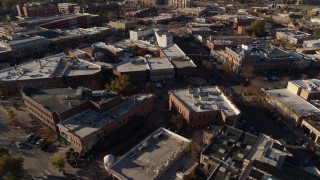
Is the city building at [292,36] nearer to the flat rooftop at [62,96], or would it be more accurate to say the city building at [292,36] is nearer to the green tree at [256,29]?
the green tree at [256,29]

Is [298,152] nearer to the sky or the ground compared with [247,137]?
nearer to the ground

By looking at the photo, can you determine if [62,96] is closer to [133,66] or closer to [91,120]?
[91,120]

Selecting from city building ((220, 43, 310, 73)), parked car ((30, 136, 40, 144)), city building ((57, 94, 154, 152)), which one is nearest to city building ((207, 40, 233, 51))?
city building ((220, 43, 310, 73))

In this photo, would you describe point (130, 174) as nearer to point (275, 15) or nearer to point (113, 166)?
point (113, 166)

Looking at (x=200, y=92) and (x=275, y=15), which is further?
(x=275, y=15)

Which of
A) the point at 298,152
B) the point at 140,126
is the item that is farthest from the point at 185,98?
the point at 298,152

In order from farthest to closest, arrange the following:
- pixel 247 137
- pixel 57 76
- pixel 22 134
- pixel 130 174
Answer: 1. pixel 57 76
2. pixel 22 134
3. pixel 247 137
4. pixel 130 174

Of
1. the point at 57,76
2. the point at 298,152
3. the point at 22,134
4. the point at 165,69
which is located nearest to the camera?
the point at 298,152
